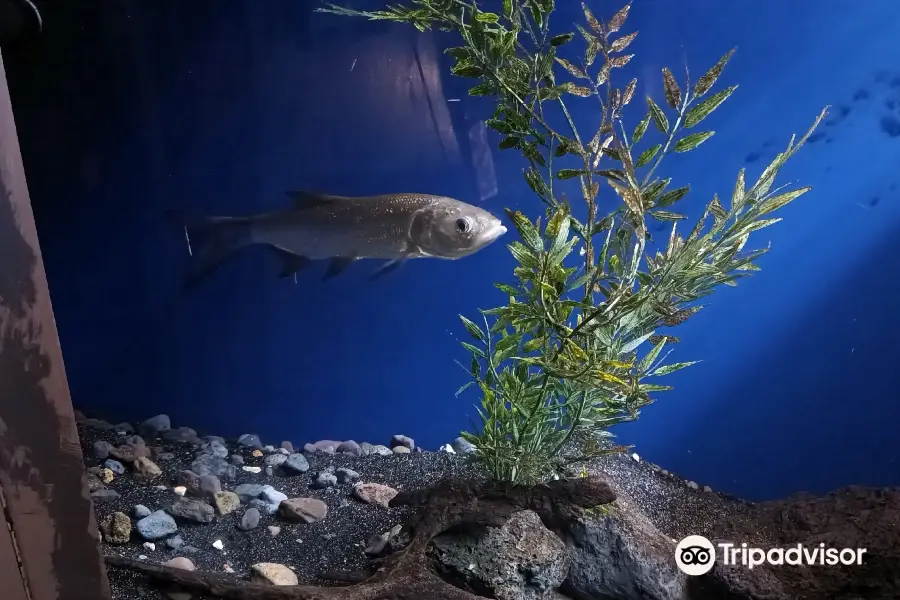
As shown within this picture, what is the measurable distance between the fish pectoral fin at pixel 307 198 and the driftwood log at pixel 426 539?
1157 mm

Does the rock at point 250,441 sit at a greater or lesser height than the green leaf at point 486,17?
lesser

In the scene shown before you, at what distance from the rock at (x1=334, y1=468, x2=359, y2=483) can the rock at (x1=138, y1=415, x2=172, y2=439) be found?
74cm

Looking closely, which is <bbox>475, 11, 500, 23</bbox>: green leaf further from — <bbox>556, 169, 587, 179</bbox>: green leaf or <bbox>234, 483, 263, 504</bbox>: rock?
<bbox>234, 483, 263, 504</bbox>: rock

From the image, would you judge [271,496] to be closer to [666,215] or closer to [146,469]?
[146,469]

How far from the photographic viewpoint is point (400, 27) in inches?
93.7

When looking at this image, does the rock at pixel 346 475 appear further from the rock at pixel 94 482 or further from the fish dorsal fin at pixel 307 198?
the fish dorsal fin at pixel 307 198

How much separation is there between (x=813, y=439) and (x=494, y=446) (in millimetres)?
1545

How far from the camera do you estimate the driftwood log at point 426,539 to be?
1654mm

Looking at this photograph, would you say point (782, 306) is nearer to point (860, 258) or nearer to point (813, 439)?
point (860, 258)

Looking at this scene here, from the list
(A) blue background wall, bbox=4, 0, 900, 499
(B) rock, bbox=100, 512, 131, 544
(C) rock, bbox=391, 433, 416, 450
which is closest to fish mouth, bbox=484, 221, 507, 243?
(A) blue background wall, bbox=4, 0, 900, 499

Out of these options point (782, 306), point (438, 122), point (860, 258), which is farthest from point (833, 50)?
point (438, 122)

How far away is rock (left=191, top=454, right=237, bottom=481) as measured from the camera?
7.86ft

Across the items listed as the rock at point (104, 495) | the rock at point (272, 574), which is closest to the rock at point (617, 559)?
the rock at point (272, 574)

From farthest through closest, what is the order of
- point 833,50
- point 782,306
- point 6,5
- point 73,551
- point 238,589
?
1. point 782,306
2. point 833,50
3. point 6,5
4. point 238,589
5. point 73,551
